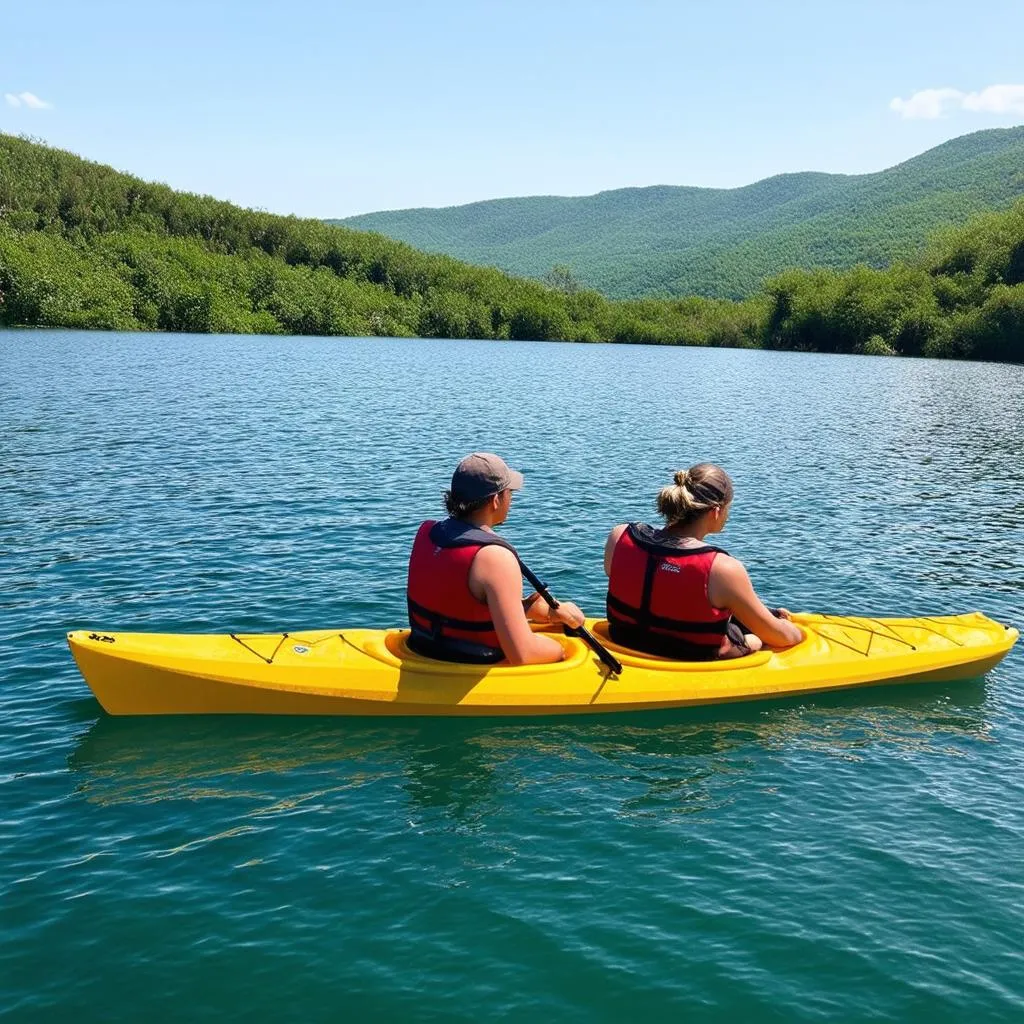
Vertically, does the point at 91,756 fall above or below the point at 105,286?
below

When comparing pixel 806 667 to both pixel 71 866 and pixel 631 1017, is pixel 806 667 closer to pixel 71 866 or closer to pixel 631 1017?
pixel 631 1017

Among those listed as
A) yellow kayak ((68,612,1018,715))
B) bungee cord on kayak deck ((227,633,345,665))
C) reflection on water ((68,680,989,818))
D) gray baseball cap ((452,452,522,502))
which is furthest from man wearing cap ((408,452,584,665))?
bungee cord on kayak deck ((227,633,345,665))

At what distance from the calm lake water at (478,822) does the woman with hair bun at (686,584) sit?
2.02 feet

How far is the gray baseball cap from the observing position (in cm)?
687

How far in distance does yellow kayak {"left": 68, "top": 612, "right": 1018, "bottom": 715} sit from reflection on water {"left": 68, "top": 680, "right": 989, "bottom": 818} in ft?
0.47

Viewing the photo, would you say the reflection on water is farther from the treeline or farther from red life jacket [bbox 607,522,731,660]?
the treeline

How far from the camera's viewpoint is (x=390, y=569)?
39.2ft

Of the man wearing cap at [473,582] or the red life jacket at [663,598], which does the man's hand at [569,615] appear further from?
the red life jacket at [663,598]

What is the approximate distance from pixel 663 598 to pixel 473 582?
5.30ft

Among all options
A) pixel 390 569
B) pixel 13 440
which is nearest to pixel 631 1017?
pixel 390 569

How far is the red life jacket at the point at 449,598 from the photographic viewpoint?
22.9 ft

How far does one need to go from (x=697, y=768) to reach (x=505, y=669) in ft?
5.17

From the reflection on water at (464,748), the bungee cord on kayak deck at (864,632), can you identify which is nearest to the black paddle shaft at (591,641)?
the reflection on water at (464,748)

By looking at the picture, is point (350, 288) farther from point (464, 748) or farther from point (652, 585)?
point (464, 748)
